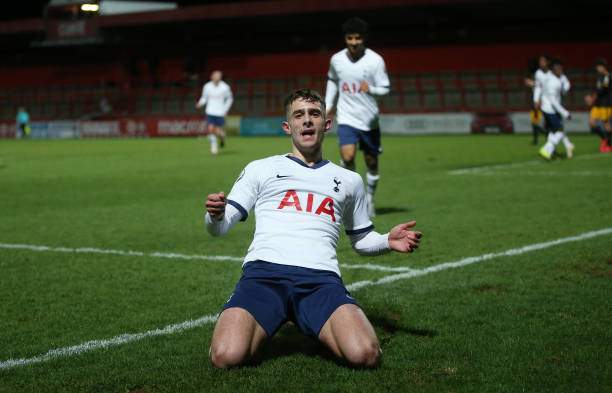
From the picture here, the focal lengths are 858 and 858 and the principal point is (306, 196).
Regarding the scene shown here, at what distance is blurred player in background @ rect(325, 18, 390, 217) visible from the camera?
10.7m

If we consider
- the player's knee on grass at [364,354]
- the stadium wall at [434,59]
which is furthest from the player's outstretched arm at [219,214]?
the stadium wall at [434,59]

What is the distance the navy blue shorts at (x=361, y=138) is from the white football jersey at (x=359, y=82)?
0.06 meters

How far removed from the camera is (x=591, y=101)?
2220cm

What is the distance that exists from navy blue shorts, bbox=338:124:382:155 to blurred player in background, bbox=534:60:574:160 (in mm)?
8750

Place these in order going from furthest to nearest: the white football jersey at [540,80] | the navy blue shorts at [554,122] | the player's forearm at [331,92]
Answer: the white football jersey at [540,80] < the navy blue shorts at [554,122] < the player's forearm at [331,92]

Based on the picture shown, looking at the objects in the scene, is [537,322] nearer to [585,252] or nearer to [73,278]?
[585,252]

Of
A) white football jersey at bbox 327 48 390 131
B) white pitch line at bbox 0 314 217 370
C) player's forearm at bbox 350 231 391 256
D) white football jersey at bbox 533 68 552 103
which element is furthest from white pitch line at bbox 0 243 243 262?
white football jersey at bbox 533 68 552 103

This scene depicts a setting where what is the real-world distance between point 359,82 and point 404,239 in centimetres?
631

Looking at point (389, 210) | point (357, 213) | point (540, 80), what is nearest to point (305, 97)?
point (357, 213)

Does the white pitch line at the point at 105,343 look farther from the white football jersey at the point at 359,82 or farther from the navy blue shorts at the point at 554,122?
the navy blue shorts at the point at 554,122

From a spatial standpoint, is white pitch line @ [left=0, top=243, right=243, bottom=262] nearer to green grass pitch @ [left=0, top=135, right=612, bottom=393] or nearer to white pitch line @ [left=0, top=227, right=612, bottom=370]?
green grass pitch @ [left=0, top=135, right=612, bottom=393]

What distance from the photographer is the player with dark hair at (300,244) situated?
4.28m

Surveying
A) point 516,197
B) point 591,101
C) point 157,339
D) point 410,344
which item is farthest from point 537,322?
point 591,101

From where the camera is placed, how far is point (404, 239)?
4676mm
